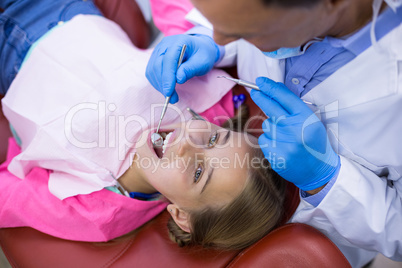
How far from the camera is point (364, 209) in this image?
91cm

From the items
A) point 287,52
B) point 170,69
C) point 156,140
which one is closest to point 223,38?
point 287,52

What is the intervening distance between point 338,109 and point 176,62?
52 cm

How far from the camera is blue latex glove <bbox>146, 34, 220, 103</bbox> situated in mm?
1062

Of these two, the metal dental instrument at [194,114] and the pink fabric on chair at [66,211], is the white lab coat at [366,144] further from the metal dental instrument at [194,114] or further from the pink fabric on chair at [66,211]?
the pink fabric on chair at [66,211]

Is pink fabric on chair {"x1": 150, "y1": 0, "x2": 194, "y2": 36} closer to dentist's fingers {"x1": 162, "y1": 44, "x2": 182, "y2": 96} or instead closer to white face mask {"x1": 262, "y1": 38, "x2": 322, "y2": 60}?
dentist's fingers {"x1": 162, "y1": 44, "x2": 182, "y2": 96}

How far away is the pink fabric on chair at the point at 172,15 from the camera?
4.58 feet

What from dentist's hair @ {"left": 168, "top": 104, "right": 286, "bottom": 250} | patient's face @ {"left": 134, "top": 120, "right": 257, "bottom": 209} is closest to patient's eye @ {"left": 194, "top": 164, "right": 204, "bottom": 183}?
patient's face @ {"left": 134, "top": 120, "right": 257, "bottom": 209}

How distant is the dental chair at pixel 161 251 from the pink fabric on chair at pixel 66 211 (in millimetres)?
45

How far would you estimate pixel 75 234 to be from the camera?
1.09 metres

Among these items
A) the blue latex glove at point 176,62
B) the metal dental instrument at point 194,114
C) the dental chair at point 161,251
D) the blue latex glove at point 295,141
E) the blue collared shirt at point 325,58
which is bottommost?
the dental chair at point 161,251

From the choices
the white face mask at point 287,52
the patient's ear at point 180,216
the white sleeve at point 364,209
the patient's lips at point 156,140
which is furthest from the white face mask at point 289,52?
the patient's ear at point 180,216

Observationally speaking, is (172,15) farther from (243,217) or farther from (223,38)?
(243,217)

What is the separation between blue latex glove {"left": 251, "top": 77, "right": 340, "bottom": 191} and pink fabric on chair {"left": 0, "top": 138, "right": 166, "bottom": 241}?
1.60 feet

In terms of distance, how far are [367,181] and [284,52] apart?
425 millimetres
